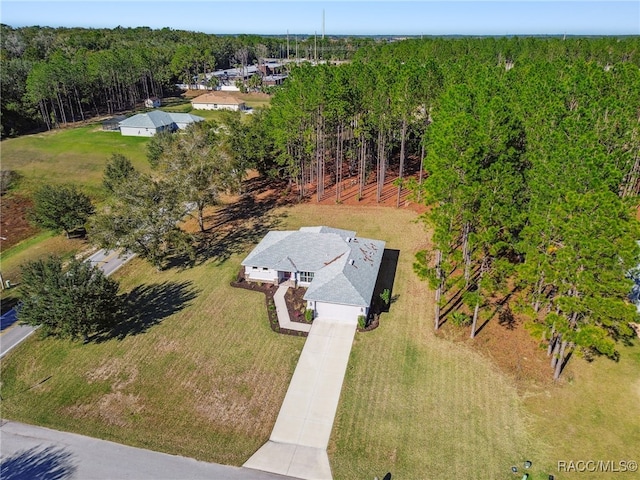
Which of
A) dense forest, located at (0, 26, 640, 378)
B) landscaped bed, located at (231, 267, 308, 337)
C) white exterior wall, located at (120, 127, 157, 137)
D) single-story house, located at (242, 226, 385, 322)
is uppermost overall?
dense forest, located at (0, 26, 640, 378)

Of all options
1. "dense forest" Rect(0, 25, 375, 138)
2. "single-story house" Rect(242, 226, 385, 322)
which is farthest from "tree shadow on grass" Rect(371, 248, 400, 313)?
"dense forest" Rect(0, 25, 375, 138)

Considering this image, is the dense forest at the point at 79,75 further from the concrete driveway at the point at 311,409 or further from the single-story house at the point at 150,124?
the concrete driveway at the point at 311,409

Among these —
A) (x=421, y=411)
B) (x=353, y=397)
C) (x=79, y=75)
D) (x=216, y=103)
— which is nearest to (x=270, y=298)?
(x=353, y=397)

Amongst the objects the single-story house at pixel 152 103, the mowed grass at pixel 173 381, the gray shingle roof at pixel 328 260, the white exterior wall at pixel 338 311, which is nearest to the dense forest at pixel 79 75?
the single-story house at pixel 152 103

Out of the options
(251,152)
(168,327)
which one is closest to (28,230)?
(251,152)

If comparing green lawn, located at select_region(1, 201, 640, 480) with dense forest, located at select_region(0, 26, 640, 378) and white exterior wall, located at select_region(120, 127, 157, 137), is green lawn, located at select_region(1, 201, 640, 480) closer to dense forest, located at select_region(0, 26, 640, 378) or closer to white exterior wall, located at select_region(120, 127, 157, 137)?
dense forest, located at select_region(0, 26, 640, 378)

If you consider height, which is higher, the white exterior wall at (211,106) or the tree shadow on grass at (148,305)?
the white exterior wall at (211,106)
